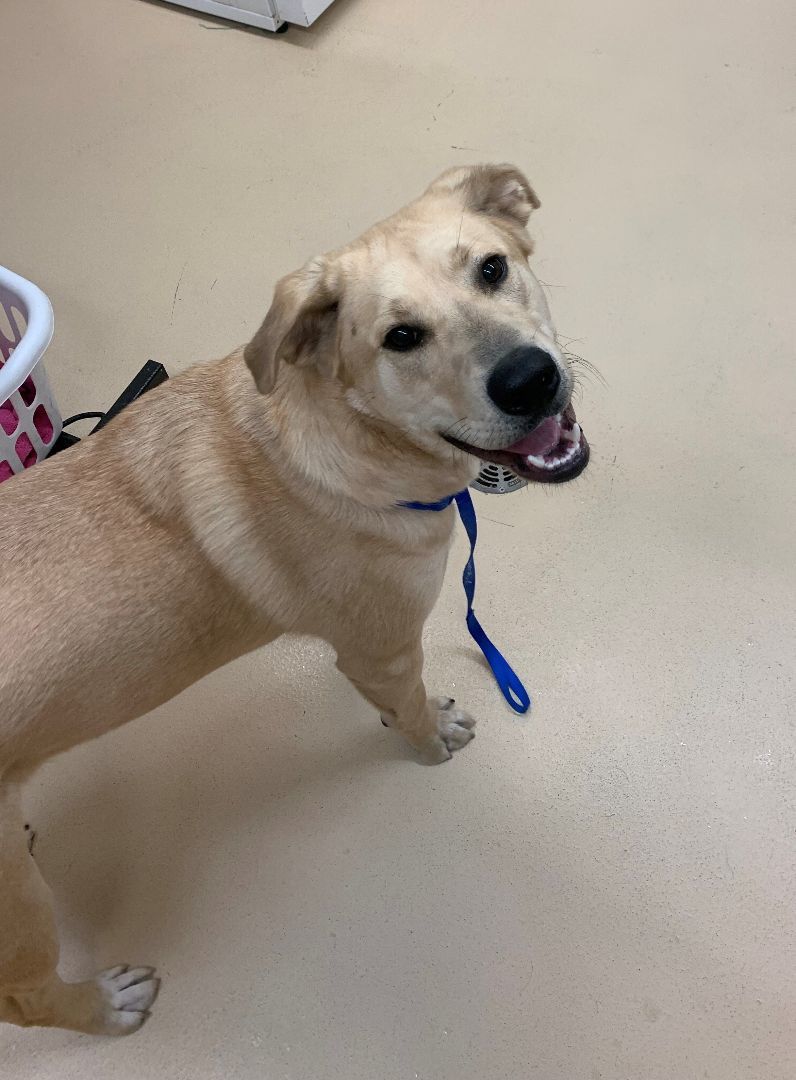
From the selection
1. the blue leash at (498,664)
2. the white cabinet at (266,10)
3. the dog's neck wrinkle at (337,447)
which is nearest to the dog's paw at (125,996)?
the blue leash at (498,664)

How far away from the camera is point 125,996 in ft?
5.20

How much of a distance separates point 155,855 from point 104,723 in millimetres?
619

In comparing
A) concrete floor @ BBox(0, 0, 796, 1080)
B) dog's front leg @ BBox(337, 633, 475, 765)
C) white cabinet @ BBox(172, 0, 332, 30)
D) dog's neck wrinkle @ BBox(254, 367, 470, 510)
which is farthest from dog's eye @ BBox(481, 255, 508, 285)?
white cabinet @ BBox(172, 0, 332, 30)

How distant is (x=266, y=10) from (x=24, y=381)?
1.96 m

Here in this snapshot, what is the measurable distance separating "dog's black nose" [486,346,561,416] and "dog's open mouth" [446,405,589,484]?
0.27 feet

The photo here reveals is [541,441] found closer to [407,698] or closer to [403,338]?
[403,338]

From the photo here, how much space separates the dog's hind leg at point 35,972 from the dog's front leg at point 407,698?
23.4 inches

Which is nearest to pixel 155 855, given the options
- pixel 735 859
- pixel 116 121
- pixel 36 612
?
pixel 36 612

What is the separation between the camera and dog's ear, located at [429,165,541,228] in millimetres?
1273

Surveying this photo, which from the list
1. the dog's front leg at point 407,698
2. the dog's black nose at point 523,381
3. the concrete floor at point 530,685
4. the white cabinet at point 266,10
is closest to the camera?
the dog's black nose at point 523,381

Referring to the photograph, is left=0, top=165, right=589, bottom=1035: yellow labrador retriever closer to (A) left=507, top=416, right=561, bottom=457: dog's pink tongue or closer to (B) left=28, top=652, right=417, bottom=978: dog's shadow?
(A) left=507, top=416, right=561, bottom=457: dog's pink tongue

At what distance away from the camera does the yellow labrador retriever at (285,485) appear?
3.78 ft

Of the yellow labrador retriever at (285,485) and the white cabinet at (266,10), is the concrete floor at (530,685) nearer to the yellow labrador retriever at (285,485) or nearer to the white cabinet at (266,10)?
the yellow labrador retriever at (285,485)

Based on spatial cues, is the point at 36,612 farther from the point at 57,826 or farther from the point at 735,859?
the point at 735,859
